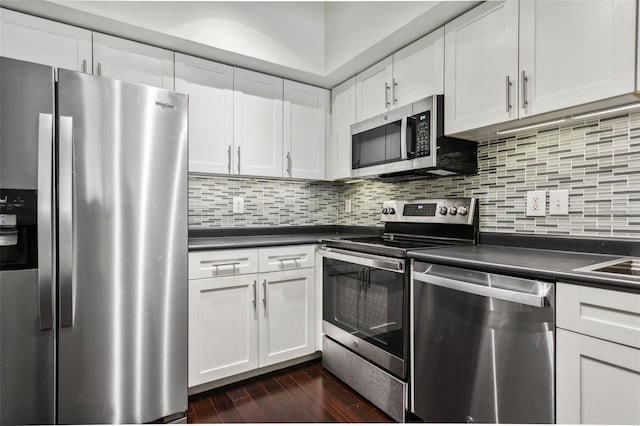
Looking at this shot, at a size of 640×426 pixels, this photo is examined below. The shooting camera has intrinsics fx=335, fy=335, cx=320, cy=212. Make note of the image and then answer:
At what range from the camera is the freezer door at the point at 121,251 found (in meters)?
1.42

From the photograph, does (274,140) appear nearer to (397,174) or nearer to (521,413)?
(397,174)

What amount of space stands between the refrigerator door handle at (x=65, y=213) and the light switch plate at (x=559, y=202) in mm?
2203

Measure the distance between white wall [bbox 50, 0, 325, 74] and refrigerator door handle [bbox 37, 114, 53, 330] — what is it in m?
0.85

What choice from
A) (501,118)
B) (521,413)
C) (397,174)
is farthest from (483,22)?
(521,413)

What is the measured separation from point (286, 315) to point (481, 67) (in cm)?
187

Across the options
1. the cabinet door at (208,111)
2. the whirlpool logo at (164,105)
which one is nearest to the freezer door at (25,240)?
the whirlpool logo at (164,105)

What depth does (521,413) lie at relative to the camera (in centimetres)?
122

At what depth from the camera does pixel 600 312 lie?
102 centimetres

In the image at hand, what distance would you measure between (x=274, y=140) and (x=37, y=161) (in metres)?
1.49

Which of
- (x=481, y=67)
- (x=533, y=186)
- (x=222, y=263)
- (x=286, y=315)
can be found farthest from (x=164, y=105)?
(x=533, y=186)

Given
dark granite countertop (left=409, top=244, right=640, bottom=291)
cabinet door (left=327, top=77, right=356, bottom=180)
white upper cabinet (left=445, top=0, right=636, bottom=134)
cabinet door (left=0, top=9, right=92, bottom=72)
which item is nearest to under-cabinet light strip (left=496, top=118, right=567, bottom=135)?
white upper cabinet (left=445, top=0, right=636, bottom=134)

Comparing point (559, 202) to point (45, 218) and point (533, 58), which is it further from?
point (45, 218)

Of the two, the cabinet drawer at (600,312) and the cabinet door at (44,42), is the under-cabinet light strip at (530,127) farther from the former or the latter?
the cabinet door at (44,42)

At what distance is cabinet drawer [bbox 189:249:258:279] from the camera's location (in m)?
1.96
